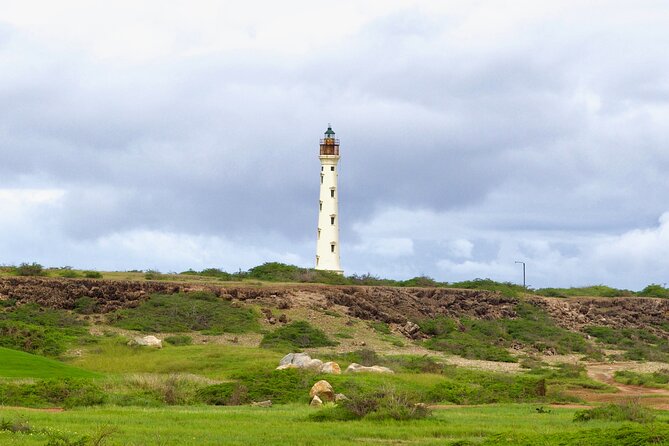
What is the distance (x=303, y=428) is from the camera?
87.0 ft

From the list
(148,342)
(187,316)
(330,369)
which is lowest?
(330,369)

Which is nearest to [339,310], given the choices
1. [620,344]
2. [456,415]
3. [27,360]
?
[620,344]

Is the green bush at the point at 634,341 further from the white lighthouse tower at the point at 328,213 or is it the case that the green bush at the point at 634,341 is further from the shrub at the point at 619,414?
the shrub at the point at 619,414

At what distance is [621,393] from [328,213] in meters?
41.4

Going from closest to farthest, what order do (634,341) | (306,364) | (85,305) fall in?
(306,364)
(85,305)
(634,341)

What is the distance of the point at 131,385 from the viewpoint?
35.6 metres

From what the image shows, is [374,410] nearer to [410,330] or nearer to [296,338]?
[296,338]

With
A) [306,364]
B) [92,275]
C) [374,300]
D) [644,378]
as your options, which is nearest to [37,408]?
[306,364]

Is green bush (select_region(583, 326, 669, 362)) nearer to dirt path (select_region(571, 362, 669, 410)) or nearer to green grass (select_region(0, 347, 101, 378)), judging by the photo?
dirt path (select_region(571, 362, 669, 410))

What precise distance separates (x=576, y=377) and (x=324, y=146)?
37659 millimetres

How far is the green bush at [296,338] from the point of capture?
179 feet

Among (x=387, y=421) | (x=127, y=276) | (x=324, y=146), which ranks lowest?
(x=387, y=421)

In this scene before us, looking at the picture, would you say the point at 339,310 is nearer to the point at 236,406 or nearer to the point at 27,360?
the point at 27,360

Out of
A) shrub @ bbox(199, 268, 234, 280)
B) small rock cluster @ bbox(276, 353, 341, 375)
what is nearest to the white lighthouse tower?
shrub @ bbox(199, 268, 234, 280)
